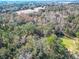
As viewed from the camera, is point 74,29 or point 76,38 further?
point 74,29

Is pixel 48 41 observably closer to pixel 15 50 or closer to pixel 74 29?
pixel 15 50

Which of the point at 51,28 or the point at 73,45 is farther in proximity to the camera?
the point at 51,28

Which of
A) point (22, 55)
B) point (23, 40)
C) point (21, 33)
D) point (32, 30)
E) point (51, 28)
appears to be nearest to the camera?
point (22, 55)

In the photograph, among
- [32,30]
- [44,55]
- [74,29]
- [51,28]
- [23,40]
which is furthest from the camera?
[74,29]

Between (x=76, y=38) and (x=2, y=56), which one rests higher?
(x=2, y=56)

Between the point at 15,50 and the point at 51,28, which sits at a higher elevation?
the point at 15,50

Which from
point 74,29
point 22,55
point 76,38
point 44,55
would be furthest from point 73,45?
point 22,55

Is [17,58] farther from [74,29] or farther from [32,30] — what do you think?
[74,29]

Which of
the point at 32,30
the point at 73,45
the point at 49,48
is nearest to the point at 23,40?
the point at 49,48

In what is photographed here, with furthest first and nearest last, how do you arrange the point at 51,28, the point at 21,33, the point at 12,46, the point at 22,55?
the point at 51,28, the point at 21,33, the point at 12,46, the point at 22,55
